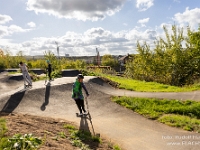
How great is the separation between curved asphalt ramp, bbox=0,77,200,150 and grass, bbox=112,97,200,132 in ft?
1.23

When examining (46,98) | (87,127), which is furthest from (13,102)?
(87,127)

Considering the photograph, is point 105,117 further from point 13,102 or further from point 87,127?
point 13,102

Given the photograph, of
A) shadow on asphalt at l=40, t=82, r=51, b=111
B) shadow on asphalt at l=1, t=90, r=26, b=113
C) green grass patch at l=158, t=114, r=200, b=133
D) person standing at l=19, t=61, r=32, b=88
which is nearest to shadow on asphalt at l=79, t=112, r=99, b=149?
shadow on asphalt at l=40, t=82, r=51, b=111

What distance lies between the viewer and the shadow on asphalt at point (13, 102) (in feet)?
30.1

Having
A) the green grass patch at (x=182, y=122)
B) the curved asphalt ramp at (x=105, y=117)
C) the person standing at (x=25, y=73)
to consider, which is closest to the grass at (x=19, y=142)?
the curved asphalt ramp at (x=105, y=117)

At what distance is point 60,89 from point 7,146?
25.3 ft

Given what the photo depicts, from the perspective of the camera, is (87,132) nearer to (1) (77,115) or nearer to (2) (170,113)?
(1) (77,115)

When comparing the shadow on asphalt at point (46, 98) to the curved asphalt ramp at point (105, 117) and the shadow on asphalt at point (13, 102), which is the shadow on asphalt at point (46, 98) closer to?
the curved asphalt ramp at point (105, 117)

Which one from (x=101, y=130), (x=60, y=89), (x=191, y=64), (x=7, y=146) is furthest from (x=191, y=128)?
(x=191, y=64)

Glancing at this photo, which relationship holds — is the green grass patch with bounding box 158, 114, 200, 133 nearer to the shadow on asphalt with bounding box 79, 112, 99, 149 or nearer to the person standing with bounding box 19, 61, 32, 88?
the shadow on asphalt with bounding box 79, 112, 99, 149

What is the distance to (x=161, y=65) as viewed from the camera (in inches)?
923

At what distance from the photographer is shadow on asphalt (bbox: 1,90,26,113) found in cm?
916

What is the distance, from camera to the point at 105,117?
912 centimetres

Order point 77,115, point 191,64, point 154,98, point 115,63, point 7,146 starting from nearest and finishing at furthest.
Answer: point 7,146 → point 77,115 → point 154,98 → point 191,64 → point 115,63
